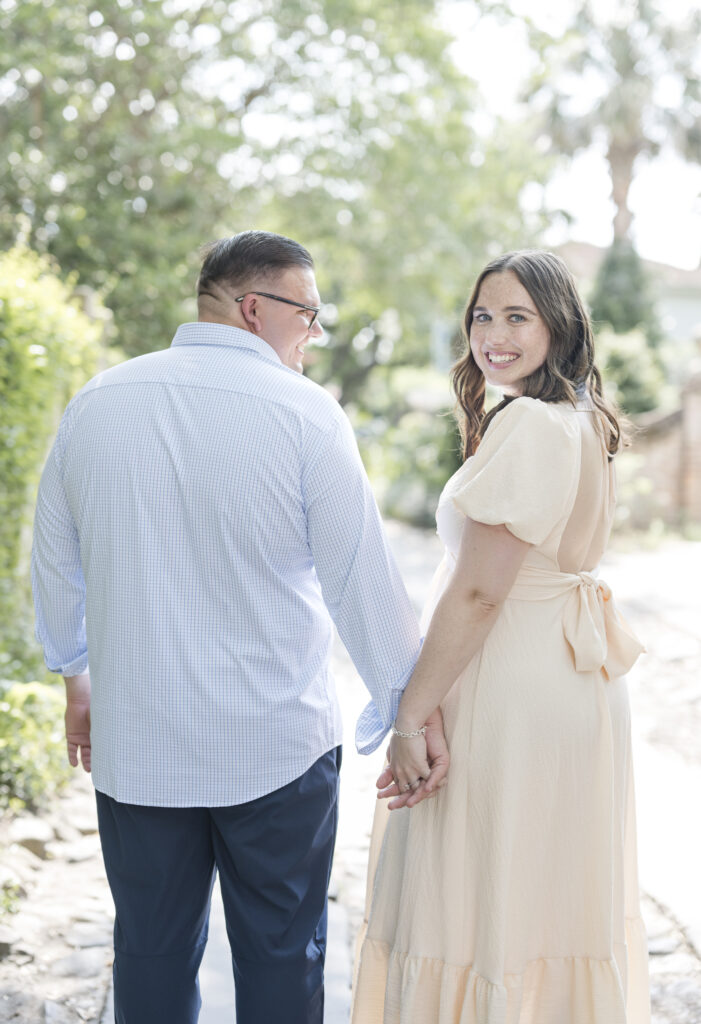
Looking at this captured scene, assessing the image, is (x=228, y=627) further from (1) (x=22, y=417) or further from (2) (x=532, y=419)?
(1) (x=22, y=417)

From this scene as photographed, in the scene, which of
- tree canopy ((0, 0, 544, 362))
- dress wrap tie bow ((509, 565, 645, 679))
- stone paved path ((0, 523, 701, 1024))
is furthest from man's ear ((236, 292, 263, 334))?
tree canopy ((0, 0, 544, 362))

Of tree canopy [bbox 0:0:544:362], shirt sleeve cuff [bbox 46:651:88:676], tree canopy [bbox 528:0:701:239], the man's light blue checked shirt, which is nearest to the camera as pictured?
the man's light blue checked shirt

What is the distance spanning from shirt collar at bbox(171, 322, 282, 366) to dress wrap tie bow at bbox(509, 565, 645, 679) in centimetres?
78

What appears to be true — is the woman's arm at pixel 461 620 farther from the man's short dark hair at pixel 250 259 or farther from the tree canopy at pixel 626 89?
the tree canopy at pixel 626 89

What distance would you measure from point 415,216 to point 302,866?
13621mm

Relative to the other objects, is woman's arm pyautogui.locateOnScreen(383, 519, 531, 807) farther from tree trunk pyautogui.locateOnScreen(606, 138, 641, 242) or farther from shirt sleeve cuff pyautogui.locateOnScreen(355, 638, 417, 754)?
tree trunk pyautogui.locateOnScreen(606, 138, 641, 242)

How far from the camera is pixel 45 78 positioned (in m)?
11.1

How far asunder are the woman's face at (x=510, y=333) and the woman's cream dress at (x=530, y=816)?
17 centimetres

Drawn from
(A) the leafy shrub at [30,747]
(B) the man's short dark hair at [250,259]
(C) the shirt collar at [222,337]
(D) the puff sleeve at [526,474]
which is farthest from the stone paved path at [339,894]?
(B) the man's short dark hair at [250,259]

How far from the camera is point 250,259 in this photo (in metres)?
2.27

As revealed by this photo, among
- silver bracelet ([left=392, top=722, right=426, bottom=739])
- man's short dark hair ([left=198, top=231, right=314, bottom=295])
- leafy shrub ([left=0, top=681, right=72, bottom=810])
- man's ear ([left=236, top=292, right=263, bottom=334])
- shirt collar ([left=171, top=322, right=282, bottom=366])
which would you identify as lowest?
leafy shrub ([left=0, top=681, right=72, bottom=810])

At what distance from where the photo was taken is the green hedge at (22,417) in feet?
15.9

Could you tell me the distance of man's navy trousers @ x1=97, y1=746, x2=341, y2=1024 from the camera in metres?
2.16

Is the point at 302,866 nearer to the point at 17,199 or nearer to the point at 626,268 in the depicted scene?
the point at 17,199
